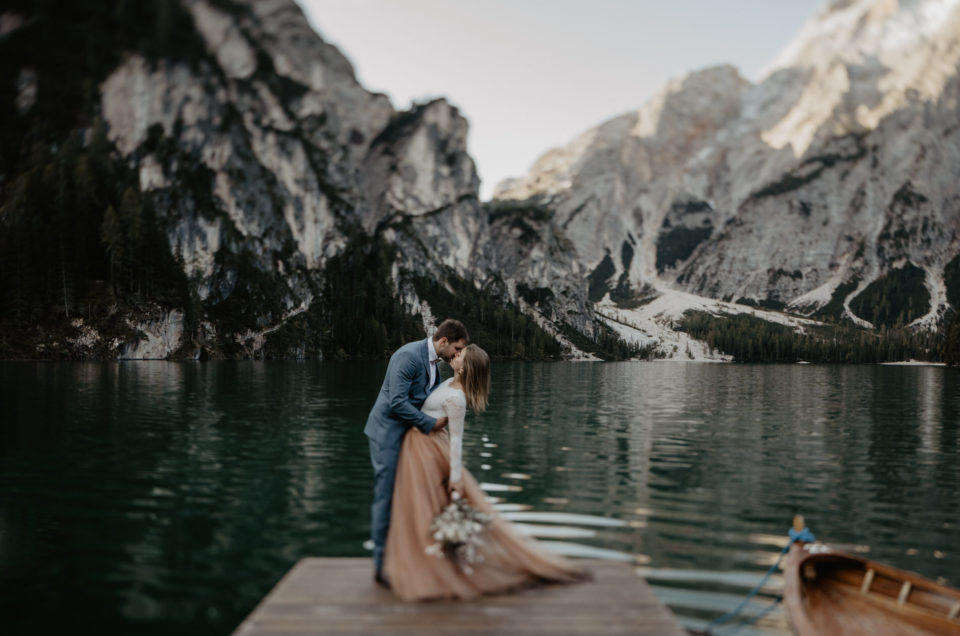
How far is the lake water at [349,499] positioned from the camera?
49.8 ft

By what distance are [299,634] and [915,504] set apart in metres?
25.7

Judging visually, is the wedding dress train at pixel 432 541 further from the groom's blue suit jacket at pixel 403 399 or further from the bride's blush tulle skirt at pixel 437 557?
the groom's blue suit jacket at pixel 403 399

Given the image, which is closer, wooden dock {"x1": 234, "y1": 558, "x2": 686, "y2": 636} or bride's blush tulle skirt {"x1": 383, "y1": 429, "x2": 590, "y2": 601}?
wooden dock {"x1": 234, "y1": 558, "x2": 686, "y2": 636}

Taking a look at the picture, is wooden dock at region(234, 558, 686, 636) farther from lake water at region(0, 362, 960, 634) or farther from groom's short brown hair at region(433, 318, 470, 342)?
groom's short brown hair at region(433, 318, 470, 342)

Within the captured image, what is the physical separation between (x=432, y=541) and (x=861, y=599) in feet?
25.7

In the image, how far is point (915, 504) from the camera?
26.2 m

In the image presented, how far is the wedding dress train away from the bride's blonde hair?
21 centimetres

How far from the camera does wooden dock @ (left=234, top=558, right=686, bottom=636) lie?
9883 millimetres

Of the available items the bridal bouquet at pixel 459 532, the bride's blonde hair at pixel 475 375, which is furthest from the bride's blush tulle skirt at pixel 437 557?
the bride's blonde hair at pixel 475 375

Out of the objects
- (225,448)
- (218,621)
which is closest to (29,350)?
(225,448)

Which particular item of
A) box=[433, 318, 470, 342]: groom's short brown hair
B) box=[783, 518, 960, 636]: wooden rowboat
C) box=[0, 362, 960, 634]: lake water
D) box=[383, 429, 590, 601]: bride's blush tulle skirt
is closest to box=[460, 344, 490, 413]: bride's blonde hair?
box=[433, 318, 470, 342]: groom's short brown hair

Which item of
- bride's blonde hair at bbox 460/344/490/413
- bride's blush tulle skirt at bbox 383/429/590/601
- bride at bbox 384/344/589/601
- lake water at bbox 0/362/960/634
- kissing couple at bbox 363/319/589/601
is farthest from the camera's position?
lake water at bbox 0/362/960/634

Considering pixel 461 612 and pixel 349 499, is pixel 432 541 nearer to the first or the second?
pixel 461 612

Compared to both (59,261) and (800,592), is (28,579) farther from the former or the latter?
(59,261)
